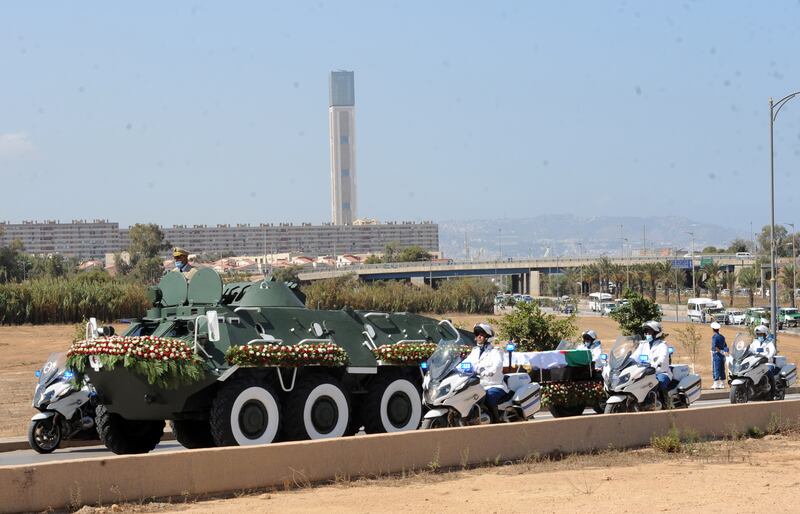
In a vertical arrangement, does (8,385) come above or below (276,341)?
below

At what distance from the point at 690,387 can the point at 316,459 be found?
29.6 feet

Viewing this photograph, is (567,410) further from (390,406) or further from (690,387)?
(390,406)

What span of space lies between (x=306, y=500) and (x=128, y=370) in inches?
166

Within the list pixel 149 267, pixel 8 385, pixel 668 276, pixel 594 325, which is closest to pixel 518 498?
pixel 8 385

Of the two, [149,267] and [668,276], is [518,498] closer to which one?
[149,267]

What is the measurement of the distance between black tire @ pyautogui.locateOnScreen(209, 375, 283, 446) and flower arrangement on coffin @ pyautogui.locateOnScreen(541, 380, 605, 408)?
214 inches

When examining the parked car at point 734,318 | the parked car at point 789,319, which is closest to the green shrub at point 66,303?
the parked car at point 734,318

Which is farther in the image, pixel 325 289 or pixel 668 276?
pixel 668 276

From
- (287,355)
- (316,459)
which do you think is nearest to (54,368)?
(287,355)

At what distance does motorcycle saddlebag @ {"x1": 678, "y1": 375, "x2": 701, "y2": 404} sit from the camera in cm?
1984

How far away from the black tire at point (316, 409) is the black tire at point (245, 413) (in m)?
0.22

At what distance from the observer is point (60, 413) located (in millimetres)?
17250

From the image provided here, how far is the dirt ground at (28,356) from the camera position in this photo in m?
26.5

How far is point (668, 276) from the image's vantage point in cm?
12888
